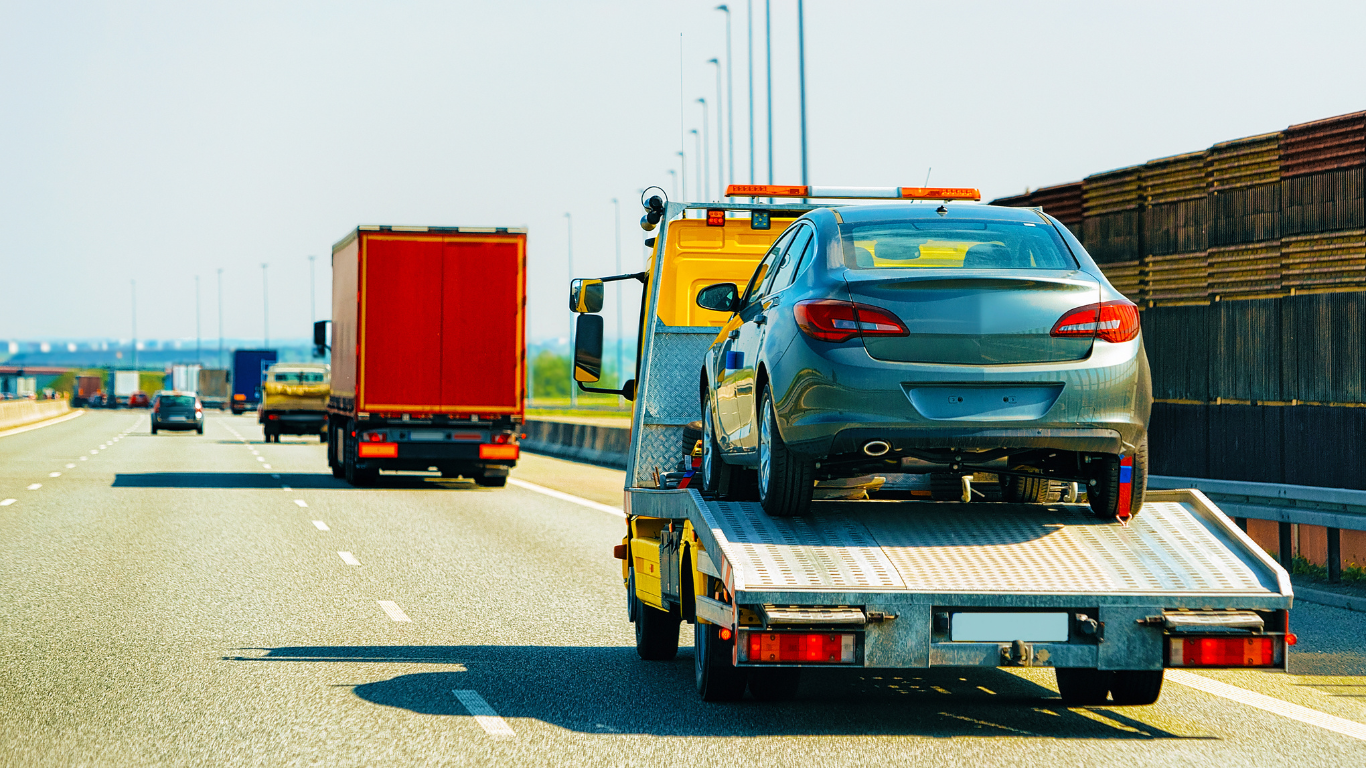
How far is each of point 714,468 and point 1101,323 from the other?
7.79ft

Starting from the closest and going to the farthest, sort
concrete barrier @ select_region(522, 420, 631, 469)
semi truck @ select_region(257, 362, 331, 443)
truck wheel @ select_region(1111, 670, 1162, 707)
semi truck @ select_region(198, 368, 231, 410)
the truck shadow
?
truck wheel @ select_region(1111, 670, 1162, 707), the truck shadow, concrete barrier @ select_region(522, 420, 631, 469), semi truck @ select_region(257, 362, 331, 443), semi truck @ select_region(198, 368, 231, 410)

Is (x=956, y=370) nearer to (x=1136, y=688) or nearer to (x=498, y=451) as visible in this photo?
(x=1136, y=688)

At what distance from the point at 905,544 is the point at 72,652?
16.7 feet

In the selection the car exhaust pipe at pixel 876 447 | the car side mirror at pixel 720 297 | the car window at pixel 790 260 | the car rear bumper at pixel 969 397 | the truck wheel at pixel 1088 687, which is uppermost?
the car window at pixel 790 260

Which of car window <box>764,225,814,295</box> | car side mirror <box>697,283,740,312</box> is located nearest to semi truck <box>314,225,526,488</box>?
car side mirror <box>697,283,740,312</box>

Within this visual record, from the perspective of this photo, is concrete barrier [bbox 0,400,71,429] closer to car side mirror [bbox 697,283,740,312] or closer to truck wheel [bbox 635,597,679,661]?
truck wheel [bbox 635,597,679,661]

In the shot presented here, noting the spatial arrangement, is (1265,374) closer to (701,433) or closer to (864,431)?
(701,433)

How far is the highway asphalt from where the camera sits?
22.6 ft

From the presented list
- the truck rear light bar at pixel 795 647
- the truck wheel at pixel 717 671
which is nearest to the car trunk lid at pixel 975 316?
the truck rear light bar at pixel 795 647

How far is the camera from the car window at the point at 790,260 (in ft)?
26.0

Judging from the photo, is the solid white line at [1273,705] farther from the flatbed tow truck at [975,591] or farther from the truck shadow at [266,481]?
the truck shadow at [266,481]

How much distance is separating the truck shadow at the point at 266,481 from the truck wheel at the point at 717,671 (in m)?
18.6

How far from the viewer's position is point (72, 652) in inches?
375

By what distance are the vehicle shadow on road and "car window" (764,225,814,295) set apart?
201cm
